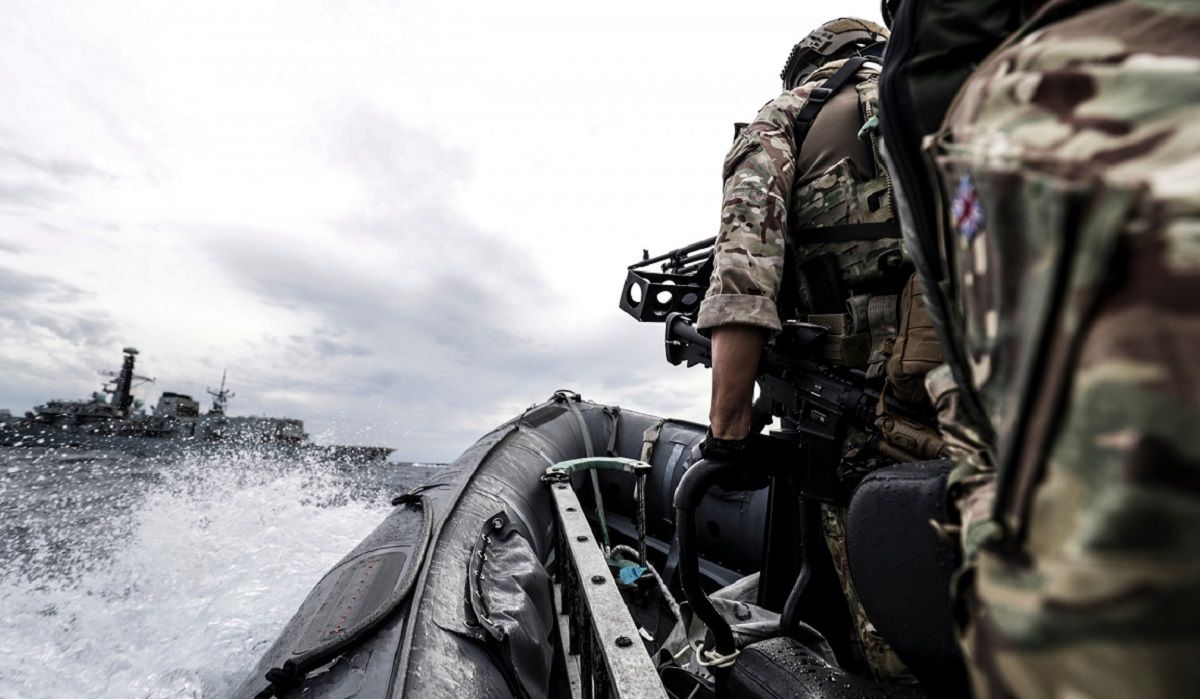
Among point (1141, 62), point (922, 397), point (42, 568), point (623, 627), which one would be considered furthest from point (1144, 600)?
point (42, 568)

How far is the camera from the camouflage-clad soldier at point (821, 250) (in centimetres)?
155

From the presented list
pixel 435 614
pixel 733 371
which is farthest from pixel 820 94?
pixel 435 614

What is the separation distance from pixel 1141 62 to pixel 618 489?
4.92m

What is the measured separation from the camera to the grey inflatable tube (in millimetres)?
1640

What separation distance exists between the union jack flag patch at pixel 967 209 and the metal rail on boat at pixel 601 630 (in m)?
0.92

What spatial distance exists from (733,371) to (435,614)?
1418 millimetres

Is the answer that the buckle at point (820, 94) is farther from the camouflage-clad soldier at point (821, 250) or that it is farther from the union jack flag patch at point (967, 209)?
the union jack flag patch at point (967, 209)

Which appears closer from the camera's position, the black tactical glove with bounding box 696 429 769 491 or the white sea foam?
the black tactical glove with bounding box 696 429 769 491

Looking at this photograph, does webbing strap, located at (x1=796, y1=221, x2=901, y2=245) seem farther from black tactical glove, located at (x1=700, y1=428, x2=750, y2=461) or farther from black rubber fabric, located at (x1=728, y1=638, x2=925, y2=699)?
black rubber fabric, located at (x1=728, y1=638, x2=925, y2=699)

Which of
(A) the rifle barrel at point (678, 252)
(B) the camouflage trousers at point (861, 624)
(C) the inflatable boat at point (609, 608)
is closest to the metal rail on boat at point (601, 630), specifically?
(C) the inflatable boat at point (609, 608)

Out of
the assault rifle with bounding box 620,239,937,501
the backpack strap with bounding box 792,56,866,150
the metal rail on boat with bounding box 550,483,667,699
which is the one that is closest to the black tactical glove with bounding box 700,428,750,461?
the assault rifle with bounding box 620,239,937,501

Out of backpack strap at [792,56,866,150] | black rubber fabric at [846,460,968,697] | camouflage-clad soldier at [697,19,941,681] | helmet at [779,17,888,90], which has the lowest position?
black rubber fabric at [846,460,968,697]

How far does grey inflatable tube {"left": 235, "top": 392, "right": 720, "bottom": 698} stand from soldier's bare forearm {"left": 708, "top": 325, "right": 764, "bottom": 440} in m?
1.18

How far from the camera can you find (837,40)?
196cm
